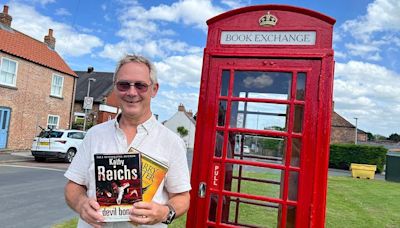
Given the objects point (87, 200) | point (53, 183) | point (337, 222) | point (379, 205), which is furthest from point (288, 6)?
point (53, 183)

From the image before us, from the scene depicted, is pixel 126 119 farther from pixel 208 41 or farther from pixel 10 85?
pixel 10 85

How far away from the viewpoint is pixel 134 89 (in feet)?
6.86

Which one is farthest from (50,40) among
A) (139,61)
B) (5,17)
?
(139,61)

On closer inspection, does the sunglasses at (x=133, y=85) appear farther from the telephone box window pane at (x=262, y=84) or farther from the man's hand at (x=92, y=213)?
the telephone box window pane at (x=262, y=84)

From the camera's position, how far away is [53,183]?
34.5 ft

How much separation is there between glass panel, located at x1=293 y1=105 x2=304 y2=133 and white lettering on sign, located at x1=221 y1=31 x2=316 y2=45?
59 cm

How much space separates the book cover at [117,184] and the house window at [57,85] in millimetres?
22594

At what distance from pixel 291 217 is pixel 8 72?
1931cm

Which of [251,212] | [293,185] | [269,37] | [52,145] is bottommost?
[52,145]

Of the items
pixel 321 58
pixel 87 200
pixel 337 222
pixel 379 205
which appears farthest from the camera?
pixel 379 205

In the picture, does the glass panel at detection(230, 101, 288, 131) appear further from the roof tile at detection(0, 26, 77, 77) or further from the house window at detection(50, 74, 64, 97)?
the house window at detection(50, 74, 64, 97)

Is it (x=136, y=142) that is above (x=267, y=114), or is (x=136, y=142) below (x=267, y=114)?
below

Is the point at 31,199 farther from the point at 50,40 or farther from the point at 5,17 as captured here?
the point at 50,40

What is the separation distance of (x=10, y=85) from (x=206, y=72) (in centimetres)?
1863
